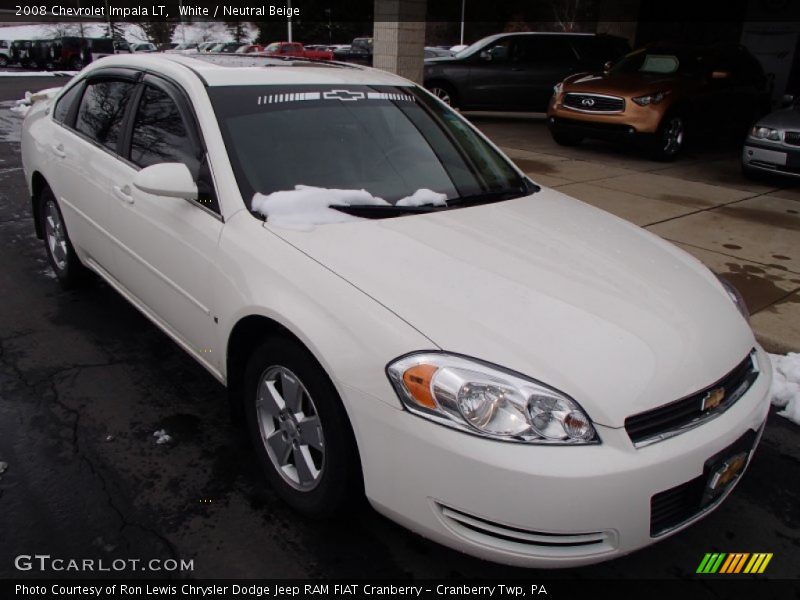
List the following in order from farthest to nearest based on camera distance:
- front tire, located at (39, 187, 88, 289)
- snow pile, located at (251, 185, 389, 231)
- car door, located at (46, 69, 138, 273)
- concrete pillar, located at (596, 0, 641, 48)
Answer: concrete pillar, located at (596, 0, 641, 48) < front tire, located at (39, 187, 88, 289) < car door, located at (46, 69, 138, 273) < snow pile, located at (251, 185, 389, 231)

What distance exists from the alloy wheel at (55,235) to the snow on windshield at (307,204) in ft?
7.81

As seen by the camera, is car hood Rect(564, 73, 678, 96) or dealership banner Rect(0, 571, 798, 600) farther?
car hood Rect(564, 73, 678, 96)

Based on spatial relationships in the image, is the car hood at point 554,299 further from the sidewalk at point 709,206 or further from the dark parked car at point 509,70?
the dark parked car at point 509,70

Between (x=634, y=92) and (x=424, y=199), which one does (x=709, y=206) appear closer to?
(x=634, y=92)

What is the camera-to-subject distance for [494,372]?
6.66 feet

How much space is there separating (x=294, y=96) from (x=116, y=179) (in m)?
1.08

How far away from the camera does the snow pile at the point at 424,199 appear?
2996 mm

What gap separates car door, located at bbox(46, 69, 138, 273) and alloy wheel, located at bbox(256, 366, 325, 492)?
5.42 feet

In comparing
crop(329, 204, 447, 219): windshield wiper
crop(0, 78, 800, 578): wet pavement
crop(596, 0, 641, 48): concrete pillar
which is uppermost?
crop(596, 0, 641, 48): concrete pillar

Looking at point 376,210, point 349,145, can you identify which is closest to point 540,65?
point 349,145

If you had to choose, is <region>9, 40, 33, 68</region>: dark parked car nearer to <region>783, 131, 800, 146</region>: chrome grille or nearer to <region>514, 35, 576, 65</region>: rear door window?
<region>514, 35, 576, 65</region>: rear door window

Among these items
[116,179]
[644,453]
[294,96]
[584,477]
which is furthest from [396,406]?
[116,179]

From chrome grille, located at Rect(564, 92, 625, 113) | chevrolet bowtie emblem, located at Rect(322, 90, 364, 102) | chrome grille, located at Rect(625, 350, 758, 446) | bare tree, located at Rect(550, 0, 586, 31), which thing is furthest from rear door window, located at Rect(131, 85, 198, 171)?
bare tree, located at Rect(550, 0, 586, 31)

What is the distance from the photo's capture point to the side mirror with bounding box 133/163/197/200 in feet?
9.21
